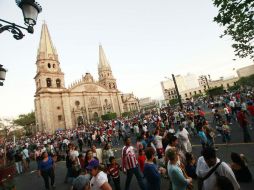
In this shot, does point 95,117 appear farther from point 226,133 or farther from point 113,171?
point 113,171

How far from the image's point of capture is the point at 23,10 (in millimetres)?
4090

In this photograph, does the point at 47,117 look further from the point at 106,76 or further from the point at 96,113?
the point at 106,76

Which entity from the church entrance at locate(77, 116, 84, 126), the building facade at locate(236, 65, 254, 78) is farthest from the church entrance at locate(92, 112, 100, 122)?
the building facade at locate(236, 65, 254, 78)

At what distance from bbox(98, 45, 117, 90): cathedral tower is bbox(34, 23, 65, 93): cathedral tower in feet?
64.5

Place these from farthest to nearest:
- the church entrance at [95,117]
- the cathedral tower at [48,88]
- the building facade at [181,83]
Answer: the building facade at [181,83] < the church entrance at [95,117] < the cathedral tower at [48,88]

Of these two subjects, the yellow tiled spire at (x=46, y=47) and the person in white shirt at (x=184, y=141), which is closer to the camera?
the person in white shirt at (x=184, y=141)

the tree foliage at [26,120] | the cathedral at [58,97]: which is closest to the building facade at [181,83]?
the cathedral at [58,97]

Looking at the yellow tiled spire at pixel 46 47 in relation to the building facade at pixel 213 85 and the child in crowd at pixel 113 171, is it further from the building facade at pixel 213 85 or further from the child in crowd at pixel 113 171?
the building facade at pixel 213 85

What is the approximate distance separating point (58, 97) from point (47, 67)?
8.60 meters

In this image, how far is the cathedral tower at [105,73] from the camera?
77375mm

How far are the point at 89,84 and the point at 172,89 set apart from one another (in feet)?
241

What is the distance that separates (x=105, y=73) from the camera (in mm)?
77500

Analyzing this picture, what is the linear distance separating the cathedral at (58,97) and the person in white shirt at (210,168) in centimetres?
5529

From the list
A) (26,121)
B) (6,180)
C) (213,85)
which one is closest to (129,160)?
(6,180)
